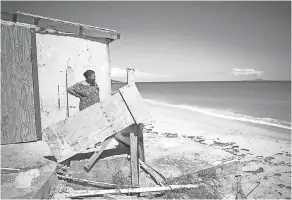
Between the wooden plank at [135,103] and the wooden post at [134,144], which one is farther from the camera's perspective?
the wooden post at [134,144]

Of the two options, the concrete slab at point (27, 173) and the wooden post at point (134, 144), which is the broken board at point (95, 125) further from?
the concrete slab at point (27, 173)

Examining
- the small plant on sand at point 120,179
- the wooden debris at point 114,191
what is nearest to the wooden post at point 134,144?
the wooden debris at point 114,191

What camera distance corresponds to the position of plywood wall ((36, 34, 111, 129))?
604 centimetres

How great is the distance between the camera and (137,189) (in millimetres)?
3861

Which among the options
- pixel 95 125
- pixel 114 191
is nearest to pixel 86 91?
pixel 95 125

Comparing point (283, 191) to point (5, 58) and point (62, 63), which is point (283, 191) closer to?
point (62, 63)

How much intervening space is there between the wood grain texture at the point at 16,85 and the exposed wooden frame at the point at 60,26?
0.31 meters

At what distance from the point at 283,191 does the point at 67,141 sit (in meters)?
4.86

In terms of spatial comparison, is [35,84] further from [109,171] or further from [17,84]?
[109,171]

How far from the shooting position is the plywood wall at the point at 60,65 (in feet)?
19.8

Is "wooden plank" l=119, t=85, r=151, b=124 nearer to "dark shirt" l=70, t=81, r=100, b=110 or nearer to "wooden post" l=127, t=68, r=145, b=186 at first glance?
"wooden post" l=127, t=68, r=145, b=186

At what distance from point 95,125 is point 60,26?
3882mm

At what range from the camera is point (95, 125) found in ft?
11.5

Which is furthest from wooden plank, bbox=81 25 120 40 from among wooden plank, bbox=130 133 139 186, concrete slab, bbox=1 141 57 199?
wooden plank, bbox=130 133 139 186
